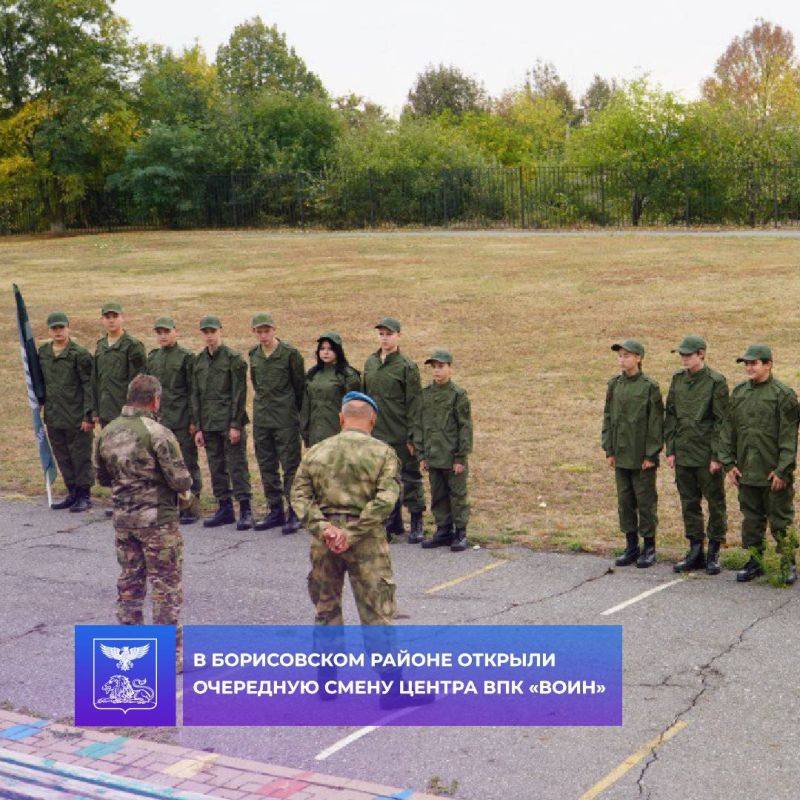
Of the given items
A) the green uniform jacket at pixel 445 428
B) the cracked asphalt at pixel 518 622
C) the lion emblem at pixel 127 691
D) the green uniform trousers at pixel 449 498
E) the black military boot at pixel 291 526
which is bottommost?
the cracked asphalt at pixel 518 622

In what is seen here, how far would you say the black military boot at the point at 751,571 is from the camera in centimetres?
920

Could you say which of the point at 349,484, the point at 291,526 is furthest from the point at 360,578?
the point at 291,526

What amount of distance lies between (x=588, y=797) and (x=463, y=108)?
256ft

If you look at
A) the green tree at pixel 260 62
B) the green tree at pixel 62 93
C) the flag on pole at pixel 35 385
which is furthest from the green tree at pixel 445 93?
the flag on pole at pixel 35 385

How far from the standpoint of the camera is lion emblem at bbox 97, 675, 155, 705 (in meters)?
7.11

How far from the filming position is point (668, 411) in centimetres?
982

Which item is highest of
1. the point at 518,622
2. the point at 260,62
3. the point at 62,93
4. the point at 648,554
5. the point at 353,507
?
the point at 260,62

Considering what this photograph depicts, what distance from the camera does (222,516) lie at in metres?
11.9

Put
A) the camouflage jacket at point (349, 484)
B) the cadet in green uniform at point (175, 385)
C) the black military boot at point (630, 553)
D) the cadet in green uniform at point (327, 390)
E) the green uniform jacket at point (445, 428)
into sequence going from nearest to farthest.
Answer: the camouflage jacket at point (349, 484), the black military boot at point (630, 553), the green uniform jacket at point (445, 428), the cadet in green uniform at point (327, 390), the cadet in green uniform at point (175, 385)

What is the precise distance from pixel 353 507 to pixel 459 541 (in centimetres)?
386

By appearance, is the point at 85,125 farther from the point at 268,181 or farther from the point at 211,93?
the point at 268,181

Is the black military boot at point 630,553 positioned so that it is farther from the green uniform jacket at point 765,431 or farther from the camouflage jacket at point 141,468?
the camouflage jacket at point 141,468

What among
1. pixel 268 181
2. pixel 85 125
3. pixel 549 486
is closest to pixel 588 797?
pixel 549 486

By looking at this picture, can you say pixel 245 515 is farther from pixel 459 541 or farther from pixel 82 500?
pixel 459 541
